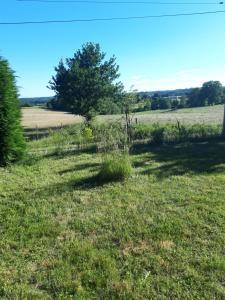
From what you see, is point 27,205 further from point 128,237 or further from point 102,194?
point 128,237

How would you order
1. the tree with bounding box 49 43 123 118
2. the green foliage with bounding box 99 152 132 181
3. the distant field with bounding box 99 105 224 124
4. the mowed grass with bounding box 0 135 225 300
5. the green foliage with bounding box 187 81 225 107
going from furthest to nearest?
the green foliage with bounding box 187 81 225 107
the distant field with bounding box 99 105 224 124
the tree with bounding box 49 43 123 118
the green foliage with bounding box 99 152 132 181
the mowed grass with bounding box 0 135 225 300

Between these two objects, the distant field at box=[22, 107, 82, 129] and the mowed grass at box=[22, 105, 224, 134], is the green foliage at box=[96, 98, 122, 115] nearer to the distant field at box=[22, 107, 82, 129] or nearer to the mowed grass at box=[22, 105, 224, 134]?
the mowed grass at box=[22, 105, 224, 134]

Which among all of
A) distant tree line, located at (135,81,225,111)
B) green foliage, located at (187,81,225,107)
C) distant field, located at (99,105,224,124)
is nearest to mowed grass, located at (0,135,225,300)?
distant field, located at (99,105,224,124)

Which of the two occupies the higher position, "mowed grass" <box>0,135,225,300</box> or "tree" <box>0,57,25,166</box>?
"tree" <box>0,57,25,166</box>

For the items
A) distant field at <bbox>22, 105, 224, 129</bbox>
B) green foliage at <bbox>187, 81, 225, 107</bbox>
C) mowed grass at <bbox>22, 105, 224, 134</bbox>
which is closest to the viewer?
mowed grass at <bbox>22, 105, 224, 134</bbox>

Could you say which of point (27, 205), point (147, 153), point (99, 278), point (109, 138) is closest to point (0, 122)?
point (109, 138)

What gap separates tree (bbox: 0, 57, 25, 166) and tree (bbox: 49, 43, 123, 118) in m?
15.5

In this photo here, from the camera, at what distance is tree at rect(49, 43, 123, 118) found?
24.9 metres

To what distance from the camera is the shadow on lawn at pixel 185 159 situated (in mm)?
8773

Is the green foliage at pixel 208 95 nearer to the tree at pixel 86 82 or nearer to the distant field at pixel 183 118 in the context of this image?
the distant field at pixel 183 118

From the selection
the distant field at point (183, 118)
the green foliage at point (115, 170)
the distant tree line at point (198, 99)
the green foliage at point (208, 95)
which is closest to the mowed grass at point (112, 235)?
the green foliage at point (115, 170)

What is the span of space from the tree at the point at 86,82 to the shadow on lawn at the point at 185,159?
1273 cm

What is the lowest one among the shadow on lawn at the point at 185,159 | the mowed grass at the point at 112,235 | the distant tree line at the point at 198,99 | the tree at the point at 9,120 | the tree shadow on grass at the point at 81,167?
the distant tree line at the point at 198,99

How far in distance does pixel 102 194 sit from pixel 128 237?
2.07 m
